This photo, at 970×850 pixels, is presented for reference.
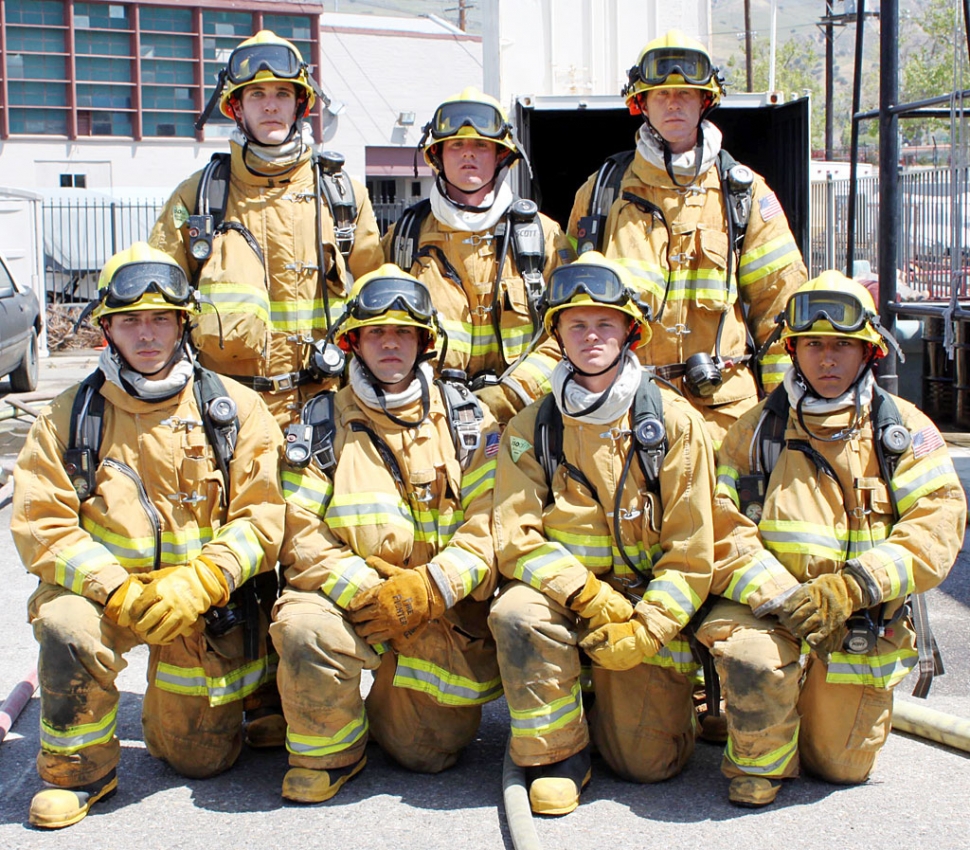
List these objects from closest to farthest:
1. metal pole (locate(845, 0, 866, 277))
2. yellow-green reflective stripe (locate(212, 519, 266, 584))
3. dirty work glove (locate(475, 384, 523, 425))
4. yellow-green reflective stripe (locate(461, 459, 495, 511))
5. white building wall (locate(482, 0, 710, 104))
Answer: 1. yellow-green reflective stripe (locate(212, 519, 266, 584))
2. yellow-green reflective stripe (locate(461, 459, 495, 511))
3. dirty work glove (locate(475, 384, 523, 425))
4. white building wall (locate(482, 0, 710, 104))
5. metal pole (locate(845, 0, 866, 277))

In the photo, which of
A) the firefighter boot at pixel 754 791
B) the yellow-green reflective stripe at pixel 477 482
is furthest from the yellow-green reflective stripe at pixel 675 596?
the yellow-green reflective stripe at pixel 477 482

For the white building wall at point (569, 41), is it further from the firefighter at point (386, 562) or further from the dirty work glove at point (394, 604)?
the dirty work glove at point (394, 604)

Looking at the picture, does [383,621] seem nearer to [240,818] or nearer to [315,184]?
[240,818]

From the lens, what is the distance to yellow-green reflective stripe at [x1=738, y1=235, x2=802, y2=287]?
16.0 ft

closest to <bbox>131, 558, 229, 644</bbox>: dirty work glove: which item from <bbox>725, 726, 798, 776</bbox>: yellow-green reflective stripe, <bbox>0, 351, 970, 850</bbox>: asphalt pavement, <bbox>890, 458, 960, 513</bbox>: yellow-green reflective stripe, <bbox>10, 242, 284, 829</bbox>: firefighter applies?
<bbox>10, 242, 284, 829</bbox>: firefighter

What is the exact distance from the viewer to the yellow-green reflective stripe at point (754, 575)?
3.86 m

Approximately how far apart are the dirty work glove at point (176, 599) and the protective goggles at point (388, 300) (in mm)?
972

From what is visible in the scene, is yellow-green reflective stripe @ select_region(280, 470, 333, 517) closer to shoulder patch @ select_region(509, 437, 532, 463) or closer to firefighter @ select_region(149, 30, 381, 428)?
shoulder patch @ select_region(509, 437, 532, 463)

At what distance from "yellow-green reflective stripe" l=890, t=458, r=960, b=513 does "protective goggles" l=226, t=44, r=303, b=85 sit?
2705 millimetres

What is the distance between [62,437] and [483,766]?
179 cm

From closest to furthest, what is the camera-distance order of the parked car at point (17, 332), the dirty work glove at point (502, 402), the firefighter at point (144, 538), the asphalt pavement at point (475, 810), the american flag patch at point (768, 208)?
the asphalt pavement at point (475, 810) → the firefighter at point (144, 538) → the dirty work glove at point (502, 402) → the american flag patch at point (768, 208) → the parked car at point (17, 332)

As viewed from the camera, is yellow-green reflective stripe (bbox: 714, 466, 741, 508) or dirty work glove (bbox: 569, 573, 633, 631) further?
yellow-green reflective stripe (bbox: 714, 466, 741, 508)

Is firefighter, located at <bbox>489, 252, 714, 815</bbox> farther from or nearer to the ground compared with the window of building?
nearer to the ground

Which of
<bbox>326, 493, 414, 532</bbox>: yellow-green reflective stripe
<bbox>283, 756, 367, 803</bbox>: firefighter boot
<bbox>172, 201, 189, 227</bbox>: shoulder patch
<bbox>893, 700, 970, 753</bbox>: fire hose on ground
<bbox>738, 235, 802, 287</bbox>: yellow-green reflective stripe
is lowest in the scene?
<bbox>283, 756, 367, 803</bbox>: firefighter boot
